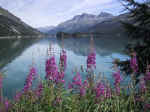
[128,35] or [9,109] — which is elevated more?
[128,35]

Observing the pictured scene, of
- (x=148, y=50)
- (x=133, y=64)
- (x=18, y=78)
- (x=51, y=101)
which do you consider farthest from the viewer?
(x=18, y=78)

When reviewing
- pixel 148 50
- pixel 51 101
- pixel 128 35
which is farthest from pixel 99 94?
pixel 128 35

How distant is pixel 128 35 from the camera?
9898mm

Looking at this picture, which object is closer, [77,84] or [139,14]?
[77,84]

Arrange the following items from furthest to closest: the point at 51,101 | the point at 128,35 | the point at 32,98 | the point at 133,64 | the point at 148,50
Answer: the point at 128,35 → the point at 148,50 → the point at 133,64 → the point at 32,98 → the point at 51,101

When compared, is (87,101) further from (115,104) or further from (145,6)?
(145,6)

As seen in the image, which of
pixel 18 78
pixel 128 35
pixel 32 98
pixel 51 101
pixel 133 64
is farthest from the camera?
pixel 18 78

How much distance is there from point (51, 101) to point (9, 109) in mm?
1796

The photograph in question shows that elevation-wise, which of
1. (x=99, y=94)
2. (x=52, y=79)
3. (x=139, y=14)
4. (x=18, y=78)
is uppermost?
(x=139, y=14)

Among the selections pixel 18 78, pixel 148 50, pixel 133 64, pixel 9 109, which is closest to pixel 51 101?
pixel 9 109

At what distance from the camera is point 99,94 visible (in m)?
4.30

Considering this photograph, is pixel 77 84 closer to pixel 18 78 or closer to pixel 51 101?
pixel 51 101

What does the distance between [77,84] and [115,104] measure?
1.24 m

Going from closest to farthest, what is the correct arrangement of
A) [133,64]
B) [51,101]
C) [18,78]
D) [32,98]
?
[51,101] → [32,98] → [133,64] → [18,78]
